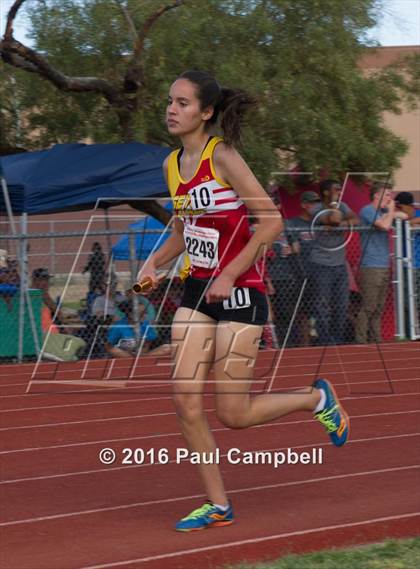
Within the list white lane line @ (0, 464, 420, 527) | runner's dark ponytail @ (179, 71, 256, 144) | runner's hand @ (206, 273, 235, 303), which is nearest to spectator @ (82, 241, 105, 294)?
white lane line @ (0, 464, 420, 527)

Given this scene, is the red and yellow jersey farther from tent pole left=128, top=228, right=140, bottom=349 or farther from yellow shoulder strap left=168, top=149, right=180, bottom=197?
tent pole left=128, top=228, right=140, bottom=349

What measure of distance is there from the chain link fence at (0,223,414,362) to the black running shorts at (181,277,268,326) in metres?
7.23

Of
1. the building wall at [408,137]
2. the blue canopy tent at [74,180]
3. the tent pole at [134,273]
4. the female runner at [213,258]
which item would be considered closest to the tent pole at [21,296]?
the blue canopy tent at [74,180]

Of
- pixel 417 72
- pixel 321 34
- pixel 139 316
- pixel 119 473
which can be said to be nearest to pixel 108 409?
pixel 119 473

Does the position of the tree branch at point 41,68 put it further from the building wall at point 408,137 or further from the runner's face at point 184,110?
the runner's face at point 184,110

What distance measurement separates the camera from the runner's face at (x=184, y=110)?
498 cm

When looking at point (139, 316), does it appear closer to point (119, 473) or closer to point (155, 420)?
point (155, 420)

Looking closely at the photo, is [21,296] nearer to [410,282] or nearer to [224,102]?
[410,282]

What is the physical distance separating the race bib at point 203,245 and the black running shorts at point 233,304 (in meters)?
0.09

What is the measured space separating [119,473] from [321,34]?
11708 mm

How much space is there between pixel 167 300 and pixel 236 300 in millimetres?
8447

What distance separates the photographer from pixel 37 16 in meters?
17.1

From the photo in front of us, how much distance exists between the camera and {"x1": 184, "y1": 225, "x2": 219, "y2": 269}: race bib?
5.01m

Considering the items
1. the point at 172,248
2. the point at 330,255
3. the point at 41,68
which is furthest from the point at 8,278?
the point at 172,248
